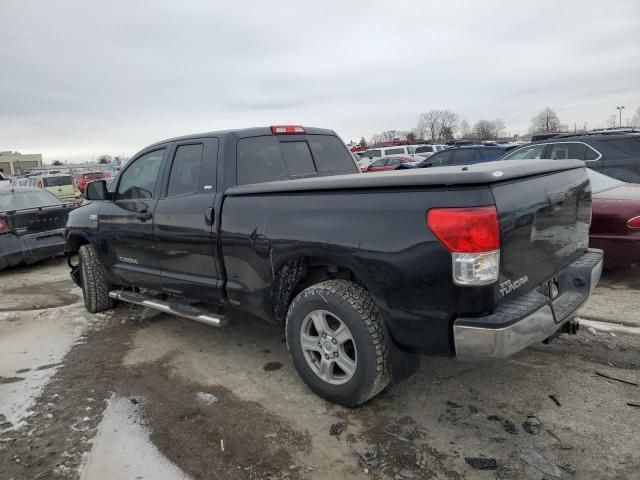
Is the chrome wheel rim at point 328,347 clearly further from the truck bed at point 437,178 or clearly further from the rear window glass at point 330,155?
the rear window glass at point 330,155

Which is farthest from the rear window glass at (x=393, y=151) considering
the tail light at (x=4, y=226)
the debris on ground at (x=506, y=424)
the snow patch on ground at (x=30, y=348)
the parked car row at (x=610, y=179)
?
the debris on ground at (x=506, y=424)

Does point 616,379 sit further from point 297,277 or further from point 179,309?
point 179,309

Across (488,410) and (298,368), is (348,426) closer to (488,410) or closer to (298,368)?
(298,368)

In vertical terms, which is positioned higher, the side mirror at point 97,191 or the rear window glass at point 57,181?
the rear window glass at point 57,181

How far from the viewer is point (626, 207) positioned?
5.31 m

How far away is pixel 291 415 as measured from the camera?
3283 millimetres

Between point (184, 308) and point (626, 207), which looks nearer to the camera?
point (184, 308)

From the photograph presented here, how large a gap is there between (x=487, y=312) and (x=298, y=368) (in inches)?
57.2

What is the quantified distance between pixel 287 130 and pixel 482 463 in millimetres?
3200

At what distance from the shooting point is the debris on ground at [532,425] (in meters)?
2.94

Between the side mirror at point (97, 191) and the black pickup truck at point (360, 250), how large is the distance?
634mm

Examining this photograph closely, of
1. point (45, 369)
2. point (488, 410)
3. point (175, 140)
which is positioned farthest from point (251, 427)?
point (175, 140)

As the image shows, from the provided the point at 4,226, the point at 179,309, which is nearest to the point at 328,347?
the point at 179,309

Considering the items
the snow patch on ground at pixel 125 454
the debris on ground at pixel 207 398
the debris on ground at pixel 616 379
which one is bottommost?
the debris on ground at pixel 616 379
